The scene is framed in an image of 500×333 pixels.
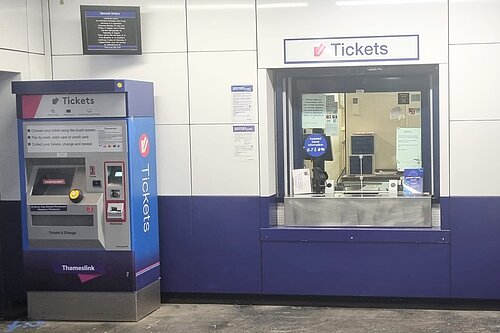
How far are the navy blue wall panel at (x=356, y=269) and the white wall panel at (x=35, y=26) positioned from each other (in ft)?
7.89

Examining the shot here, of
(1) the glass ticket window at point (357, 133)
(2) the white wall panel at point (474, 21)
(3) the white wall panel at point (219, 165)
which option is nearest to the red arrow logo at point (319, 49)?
(1) the glass ticket window at point (357, 133)

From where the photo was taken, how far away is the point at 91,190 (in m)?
5.11

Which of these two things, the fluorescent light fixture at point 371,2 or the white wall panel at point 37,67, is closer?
the fluorescent light fixture at point 371,2

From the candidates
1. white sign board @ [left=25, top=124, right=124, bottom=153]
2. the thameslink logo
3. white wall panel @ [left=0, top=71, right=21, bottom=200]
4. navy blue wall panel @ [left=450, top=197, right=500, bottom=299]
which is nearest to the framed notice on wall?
white wall panel @ [left=0, top=71, right=21, bottom=200]

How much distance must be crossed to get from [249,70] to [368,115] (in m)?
1.04

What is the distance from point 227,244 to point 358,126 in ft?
4.70

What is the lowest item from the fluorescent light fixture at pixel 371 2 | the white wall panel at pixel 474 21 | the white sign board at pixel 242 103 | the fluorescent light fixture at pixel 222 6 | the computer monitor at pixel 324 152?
the computer monitor at pixel 324 152

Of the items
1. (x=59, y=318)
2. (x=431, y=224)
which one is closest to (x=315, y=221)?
(x=431, y=224)

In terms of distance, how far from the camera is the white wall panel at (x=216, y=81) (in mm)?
5516

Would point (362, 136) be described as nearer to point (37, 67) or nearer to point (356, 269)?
point (356, 269)

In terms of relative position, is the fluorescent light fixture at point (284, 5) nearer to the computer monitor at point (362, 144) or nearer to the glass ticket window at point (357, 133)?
the glass ticket window at point (357, 133)

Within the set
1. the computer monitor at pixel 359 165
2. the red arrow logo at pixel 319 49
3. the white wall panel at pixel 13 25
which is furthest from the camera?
the computer monitor at pixel 359 165

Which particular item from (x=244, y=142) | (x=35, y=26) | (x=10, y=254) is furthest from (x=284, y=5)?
(x=10, y=254)

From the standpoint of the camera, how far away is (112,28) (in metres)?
5.55
